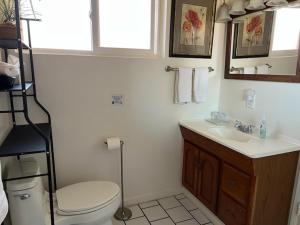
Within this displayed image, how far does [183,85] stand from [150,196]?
1.22 m

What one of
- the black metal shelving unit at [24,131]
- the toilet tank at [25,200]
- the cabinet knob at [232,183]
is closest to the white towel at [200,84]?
the cabinet knob at [232,183]

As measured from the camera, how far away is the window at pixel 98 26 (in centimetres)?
178

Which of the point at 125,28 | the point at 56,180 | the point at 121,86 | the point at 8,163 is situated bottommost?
the point at 56,180

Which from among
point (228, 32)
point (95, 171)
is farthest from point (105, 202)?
point (228, 32)

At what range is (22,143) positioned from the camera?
1.31 m

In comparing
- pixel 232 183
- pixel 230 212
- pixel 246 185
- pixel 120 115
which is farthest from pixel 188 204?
pixel 120 115

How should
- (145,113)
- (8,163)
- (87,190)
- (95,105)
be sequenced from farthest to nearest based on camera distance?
(145,113) → (95,105) → (87,190) → (8,163)

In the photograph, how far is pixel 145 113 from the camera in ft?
6.85

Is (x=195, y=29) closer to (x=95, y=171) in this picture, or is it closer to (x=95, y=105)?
(x=95, y=105)

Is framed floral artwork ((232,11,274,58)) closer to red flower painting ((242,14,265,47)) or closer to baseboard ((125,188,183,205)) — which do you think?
red flower painting ((242,14,265,47))

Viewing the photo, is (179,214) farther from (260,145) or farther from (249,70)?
(249,70)

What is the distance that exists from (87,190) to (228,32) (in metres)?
1.99

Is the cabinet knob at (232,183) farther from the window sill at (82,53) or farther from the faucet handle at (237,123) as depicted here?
the window sill at (82,53)

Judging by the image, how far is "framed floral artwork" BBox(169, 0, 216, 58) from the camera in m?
2.01
